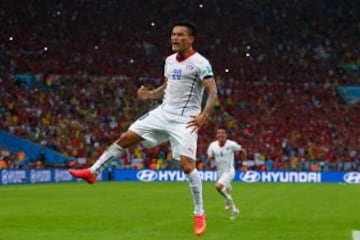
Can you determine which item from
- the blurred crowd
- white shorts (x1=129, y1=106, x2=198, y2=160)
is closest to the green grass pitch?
white shorts (x1=129, y1=106, x2=198, y2=160)

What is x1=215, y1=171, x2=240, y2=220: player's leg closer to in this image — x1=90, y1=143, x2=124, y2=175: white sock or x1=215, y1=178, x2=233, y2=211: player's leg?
x1=215, y1=178, x2=233, y2=211: player's leg

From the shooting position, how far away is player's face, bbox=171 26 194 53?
11.1 metres

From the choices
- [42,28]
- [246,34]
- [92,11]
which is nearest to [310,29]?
[246,34]

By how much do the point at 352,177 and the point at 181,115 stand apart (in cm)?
3951

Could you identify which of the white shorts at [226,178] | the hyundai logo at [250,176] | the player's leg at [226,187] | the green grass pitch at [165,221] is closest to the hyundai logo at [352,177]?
the hyundai logo at [250,176]

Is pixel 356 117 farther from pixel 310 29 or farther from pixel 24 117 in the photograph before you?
pixel 24 117

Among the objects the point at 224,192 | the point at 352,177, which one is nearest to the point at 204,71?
the point at 224,192

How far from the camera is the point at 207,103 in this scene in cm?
1111

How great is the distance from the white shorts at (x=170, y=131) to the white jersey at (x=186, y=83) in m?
0.11

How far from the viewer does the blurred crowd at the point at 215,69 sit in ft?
162

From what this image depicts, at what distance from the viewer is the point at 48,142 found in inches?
1847

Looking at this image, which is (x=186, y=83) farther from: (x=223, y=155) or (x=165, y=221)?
(x=223, y=155)

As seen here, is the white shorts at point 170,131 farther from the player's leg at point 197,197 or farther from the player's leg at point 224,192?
the player's leg at point 224,192

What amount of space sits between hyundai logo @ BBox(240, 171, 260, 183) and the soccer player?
126ft
